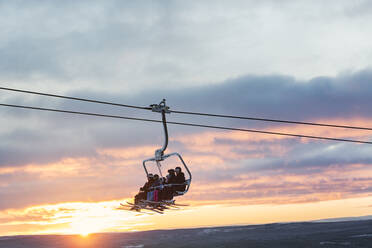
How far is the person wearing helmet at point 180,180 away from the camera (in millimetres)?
25375

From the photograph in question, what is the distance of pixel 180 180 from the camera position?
25500mm

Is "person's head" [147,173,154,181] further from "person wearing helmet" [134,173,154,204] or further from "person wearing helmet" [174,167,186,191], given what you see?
"person wearing helmet" [174,167,186,191]

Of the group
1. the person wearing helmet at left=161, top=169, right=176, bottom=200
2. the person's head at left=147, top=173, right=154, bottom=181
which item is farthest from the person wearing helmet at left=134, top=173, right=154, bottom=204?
the person wearing helmet at left=161, top=169, right=176, bottom=200

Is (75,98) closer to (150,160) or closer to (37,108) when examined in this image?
(37,108)

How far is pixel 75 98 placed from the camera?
2125 centimetres

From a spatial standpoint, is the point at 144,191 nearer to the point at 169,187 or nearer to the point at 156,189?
the point at 156,189

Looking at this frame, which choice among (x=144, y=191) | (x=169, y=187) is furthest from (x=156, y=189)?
(x=144, y=191)

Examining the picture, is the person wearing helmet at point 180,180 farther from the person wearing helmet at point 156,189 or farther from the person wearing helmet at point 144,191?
the person wearing helmet at point 144,191

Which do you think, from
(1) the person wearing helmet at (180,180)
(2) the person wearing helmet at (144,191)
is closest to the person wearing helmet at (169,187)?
(1) the person wearing helmet at (180,180)

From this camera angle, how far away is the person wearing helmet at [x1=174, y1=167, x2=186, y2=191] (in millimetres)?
25375

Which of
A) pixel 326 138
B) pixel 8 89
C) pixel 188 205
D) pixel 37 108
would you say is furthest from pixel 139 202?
pixel 326 138

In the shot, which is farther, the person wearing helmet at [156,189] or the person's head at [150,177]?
the person's head at [150,177]

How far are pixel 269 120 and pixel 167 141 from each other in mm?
6035

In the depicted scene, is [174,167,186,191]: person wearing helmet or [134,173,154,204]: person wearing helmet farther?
[134,173,154,204]: person wearing helmet
